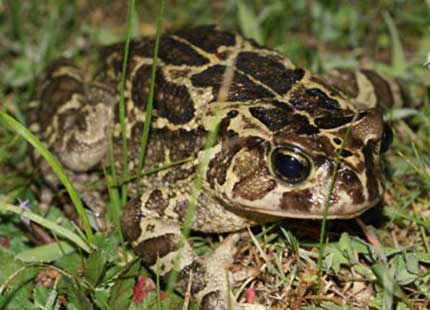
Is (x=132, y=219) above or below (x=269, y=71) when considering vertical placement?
below

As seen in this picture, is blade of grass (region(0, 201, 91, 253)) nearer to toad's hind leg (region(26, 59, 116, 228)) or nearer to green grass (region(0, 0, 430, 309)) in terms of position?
green grass (region(0, 0, 430, 309))

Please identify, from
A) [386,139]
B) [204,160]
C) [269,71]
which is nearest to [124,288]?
[204,160]

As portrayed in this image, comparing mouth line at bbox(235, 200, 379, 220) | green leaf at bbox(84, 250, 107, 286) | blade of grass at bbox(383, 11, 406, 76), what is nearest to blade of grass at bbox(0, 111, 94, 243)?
green leaf at bbox(84, 250, 107, 286)

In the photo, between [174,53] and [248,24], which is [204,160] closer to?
[174,53]

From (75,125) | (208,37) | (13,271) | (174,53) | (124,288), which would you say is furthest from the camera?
(75,125)

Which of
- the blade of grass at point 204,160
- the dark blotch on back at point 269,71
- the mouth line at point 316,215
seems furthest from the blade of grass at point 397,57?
the mouth line at point 316,215

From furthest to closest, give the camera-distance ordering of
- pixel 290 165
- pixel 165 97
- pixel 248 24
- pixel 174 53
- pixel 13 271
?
1. pixel 248 24
2. pixel 174 53
3. pixel 165 97
4. pixel 13 271
5. pixel 290 165
